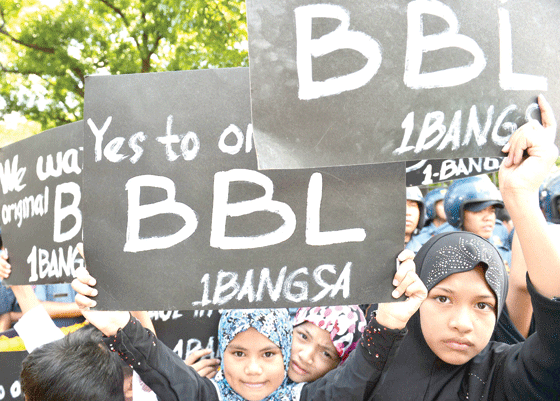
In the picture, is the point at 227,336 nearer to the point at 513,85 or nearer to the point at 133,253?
the point at 133,253

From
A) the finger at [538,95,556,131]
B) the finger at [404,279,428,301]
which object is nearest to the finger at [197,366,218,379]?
the finger at [404,279,428,301]

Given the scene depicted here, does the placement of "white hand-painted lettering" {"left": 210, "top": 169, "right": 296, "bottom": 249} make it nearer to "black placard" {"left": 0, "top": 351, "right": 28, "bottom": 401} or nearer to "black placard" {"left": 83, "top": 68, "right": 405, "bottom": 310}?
"black placard" {"left": 83, "top": 68, "right": 405, "bottom": 310}

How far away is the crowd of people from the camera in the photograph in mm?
1521

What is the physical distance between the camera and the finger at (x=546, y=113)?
1587mm

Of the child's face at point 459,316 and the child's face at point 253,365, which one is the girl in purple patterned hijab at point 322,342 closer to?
the child's face at point 253,365

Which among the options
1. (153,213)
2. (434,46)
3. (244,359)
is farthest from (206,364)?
(434,46)

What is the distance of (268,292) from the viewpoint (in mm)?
1603

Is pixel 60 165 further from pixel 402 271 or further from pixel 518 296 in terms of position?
pixel 518 296

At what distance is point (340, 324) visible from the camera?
2240 millimetres

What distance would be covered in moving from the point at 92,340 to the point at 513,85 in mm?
1875

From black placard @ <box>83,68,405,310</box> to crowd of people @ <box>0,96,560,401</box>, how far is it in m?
0.13

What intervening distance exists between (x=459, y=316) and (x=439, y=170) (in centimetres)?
83

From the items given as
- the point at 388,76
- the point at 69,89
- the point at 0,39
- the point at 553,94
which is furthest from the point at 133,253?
the point at 0,39

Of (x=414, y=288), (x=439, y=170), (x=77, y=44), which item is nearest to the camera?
(x=414, y=288)
